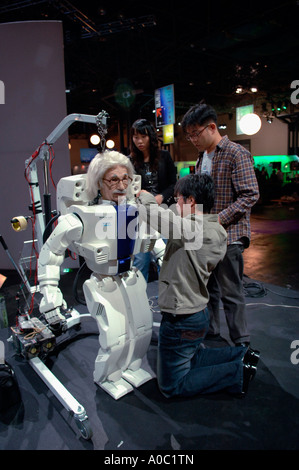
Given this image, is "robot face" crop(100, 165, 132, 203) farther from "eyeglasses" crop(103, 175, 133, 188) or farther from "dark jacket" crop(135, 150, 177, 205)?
"dark jacket" crop(135, 150, 177, 205)

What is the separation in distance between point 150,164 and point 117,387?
5.91 feet

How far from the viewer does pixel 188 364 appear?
2.01 meters

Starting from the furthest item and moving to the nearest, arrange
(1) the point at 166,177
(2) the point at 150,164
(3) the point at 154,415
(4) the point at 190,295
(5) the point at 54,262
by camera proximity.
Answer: (1) the point at 166,177, (2) the point at 150,164, (5) the point at 54,262, (3) the point at 154,415, (4) the point at 190,295

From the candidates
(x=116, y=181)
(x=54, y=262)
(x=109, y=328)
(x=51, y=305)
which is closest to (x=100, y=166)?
(x=116, y=181)

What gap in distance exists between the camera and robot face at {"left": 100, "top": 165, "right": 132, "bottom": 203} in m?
2.04

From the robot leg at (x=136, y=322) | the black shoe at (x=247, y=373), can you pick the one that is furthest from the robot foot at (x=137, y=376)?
the black shoe at (x=247, y=373)

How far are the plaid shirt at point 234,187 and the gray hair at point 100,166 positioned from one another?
29.1 inches

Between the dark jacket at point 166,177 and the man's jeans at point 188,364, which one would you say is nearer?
the man's jeans at point 188,364

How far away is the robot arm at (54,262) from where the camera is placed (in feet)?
6.65

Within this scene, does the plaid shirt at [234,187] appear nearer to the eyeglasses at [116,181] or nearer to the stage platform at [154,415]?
the eyeglasses at [116,181]

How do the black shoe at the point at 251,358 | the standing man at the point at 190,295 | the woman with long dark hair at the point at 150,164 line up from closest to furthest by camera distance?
1. the standing man at the point at 190,295
2. the black shoe at the point at 251,358
3. the woman with long dark hair at the point at 150,164

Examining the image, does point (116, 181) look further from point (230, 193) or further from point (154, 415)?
point (154, 415)

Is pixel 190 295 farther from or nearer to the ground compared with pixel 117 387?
farther from the ground

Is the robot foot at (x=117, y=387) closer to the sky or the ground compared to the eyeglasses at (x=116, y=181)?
closer to the ground
